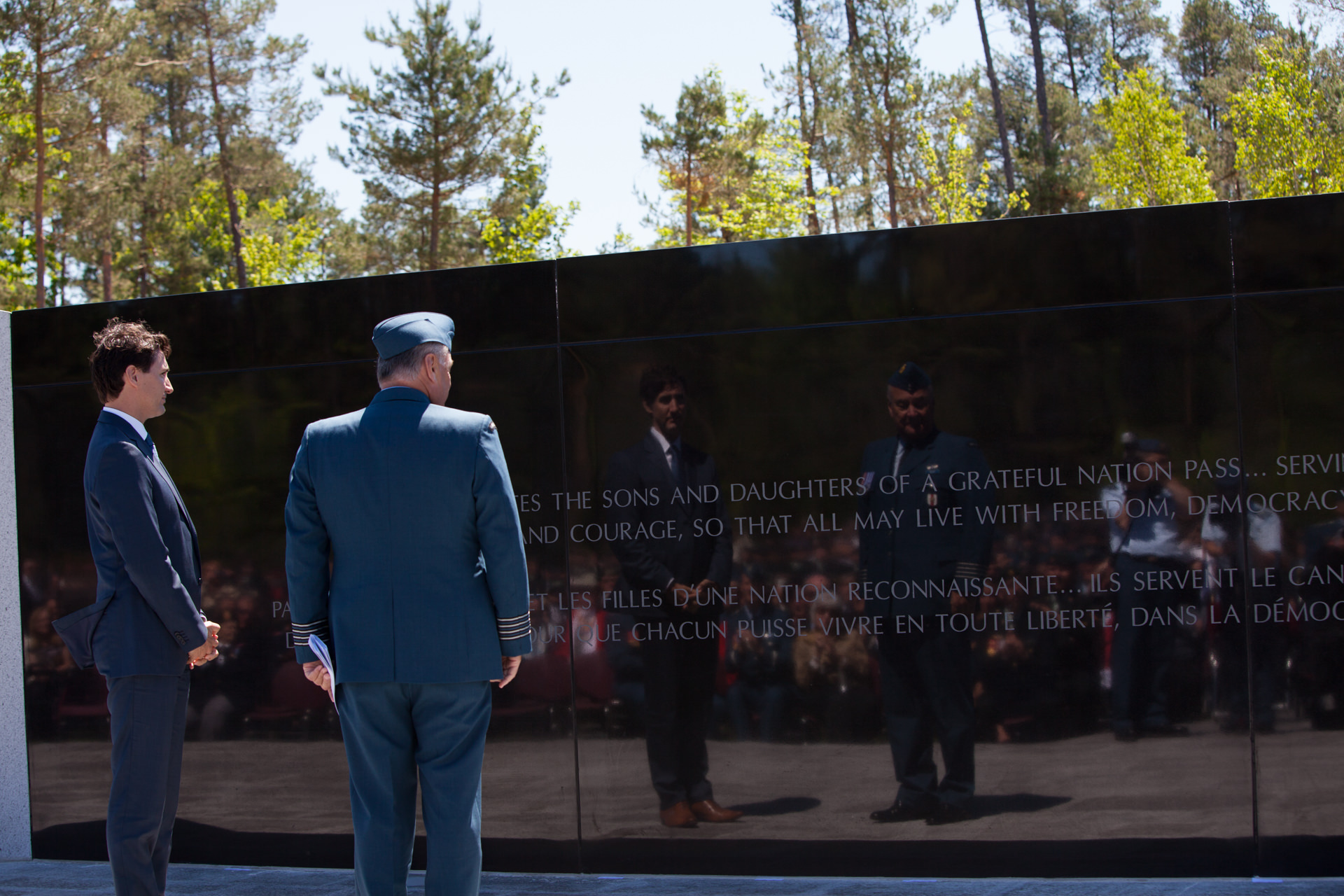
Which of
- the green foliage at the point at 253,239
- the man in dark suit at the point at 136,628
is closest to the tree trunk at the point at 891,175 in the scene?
the green foliage at the point at 253,239

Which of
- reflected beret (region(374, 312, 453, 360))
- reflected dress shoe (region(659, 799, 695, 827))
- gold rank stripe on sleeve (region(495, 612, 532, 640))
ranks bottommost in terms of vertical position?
reflected dress shoe (region(659, 799, 695, 827))

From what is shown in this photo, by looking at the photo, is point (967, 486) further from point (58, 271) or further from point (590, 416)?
point (58, 271)

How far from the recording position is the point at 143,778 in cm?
356

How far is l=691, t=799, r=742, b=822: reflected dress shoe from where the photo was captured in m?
4.34

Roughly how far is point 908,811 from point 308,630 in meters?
2.26

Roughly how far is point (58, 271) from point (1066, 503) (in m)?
36.7

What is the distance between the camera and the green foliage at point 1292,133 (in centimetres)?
2272

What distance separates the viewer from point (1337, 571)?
4027 millimetres

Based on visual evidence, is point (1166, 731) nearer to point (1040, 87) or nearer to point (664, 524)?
point (664, 524)

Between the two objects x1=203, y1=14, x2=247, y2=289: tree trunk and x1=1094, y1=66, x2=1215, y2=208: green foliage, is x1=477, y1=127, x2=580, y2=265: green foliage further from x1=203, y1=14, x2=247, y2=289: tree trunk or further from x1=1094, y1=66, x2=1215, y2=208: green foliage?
x1=1094, y1=66, x2=1215, y2=208: green foliage

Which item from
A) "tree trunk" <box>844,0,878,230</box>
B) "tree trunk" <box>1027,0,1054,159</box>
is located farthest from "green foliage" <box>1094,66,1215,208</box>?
"tree trunk" <box>844,0,878,230</box>

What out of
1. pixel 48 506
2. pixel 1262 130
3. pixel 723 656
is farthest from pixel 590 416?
pixel 1262 130

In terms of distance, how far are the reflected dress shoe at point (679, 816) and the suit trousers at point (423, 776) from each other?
4.40ft

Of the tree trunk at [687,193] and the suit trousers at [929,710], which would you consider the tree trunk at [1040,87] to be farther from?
the suit trousers at [929,710]
